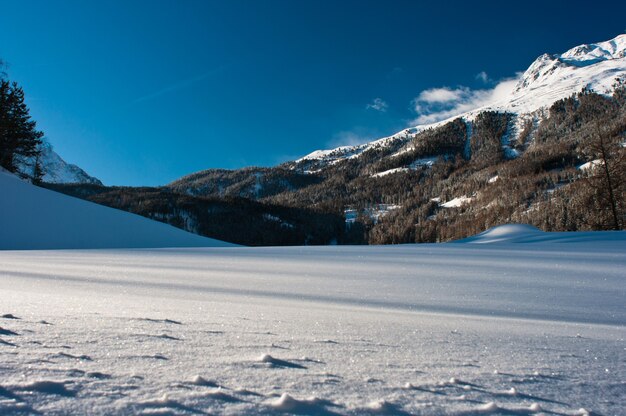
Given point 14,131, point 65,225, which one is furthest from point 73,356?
point 14,131

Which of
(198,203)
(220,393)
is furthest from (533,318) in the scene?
(198,203)

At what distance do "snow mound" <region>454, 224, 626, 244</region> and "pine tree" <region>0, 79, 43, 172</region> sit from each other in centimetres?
2869

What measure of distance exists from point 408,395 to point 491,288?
2.77 metres

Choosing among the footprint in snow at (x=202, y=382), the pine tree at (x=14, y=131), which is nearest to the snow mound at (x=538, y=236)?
the footprint in snow at (x=202, y=382)

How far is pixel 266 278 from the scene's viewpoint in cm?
393

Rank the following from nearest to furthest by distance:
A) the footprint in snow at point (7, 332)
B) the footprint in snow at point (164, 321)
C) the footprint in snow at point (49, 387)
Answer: the footprint in snow at point (49, 387) < the footprint in snow at point (7, 332) < the footprint in snow at point (164, 321)

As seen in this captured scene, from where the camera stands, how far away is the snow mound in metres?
7.73

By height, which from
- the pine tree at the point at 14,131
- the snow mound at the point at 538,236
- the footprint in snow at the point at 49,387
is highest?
the pine tree at the point at 14,131

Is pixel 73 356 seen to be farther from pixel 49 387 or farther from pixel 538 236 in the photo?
pixel 538 236

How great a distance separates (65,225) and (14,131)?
18.3m

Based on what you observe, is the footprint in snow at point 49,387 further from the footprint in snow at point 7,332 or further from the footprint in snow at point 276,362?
the footprint in snow at point 7,332

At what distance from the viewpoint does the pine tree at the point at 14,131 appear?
78.0 feet

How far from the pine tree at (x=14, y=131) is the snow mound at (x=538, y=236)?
2869 cm

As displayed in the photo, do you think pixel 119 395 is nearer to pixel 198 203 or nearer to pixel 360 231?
pixel 198 203
